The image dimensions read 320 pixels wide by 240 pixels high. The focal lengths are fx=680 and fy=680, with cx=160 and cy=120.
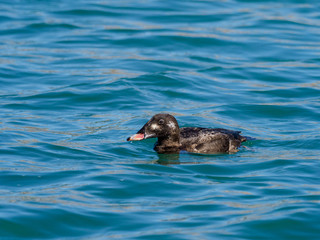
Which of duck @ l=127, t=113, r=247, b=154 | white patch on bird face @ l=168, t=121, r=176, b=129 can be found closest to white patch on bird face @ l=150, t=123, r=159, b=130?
duck @ l=127, t=113, r=247, b=154

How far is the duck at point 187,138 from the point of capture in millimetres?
11430

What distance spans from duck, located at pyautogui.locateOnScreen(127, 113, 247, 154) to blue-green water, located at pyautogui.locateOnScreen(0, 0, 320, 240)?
0.25m

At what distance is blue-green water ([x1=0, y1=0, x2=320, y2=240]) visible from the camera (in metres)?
8.40

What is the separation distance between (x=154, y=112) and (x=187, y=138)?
7.66ft

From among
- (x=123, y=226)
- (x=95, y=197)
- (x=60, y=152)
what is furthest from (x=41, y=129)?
(x=123, y=226)

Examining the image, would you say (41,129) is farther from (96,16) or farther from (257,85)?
Result: (96,16)

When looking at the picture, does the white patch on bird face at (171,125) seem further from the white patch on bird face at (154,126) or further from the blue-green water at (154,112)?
the blue-green water at (154,112)

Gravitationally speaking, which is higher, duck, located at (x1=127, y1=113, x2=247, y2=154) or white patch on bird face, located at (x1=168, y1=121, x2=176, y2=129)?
white patch on bird face, located at (x1=168, y1=121, x2=176, y2=129)

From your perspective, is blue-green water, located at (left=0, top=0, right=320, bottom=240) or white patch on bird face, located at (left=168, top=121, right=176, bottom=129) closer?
blue-green water, located at (left=0, top=0, right=320, bottom=240)

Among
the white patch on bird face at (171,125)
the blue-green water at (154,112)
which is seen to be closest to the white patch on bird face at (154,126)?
the white patch on bird face at (171,125)

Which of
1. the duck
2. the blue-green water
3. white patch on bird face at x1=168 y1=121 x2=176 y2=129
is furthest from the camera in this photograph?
white patch on bird face at x1=168 y1=121 x2=176 y2=129

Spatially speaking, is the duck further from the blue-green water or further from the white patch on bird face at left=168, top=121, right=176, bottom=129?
the blue-green water

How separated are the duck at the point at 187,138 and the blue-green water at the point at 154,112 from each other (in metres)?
0.25

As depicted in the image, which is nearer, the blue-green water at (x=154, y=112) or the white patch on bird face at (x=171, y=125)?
the blue-green water at (x=154, y=112)
